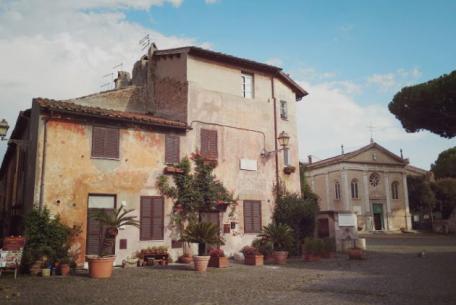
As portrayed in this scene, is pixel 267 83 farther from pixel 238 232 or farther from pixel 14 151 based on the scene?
pixel 14 151

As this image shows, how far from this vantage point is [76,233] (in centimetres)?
1302

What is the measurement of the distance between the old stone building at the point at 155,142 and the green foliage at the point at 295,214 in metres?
0.58

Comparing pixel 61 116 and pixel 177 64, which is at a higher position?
pixel 177 64

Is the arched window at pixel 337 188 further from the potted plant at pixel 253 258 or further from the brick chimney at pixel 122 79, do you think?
the potted plant at pixel 253 258

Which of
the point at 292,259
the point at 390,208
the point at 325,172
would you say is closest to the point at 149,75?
the point at 292,259

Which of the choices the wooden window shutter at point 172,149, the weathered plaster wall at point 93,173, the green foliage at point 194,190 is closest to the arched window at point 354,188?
the green foliage at point 194,190

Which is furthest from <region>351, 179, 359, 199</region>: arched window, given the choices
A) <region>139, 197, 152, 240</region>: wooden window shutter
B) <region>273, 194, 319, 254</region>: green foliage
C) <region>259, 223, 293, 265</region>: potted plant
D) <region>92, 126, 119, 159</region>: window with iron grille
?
<region>92, 126, 119, 159</region>: window with iron grille

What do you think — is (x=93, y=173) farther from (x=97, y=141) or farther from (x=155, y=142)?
(x=155, y=142)

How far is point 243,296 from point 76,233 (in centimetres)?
727

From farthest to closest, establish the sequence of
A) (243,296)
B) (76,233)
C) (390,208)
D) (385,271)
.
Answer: (390,208) < (76,233) < (385,271) < (243,296)

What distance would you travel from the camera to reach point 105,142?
14289mm

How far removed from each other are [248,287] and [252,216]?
8129mm

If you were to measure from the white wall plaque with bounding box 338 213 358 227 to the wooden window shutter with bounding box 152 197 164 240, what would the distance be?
968 centimetres

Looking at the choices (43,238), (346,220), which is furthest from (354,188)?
(43,238)
